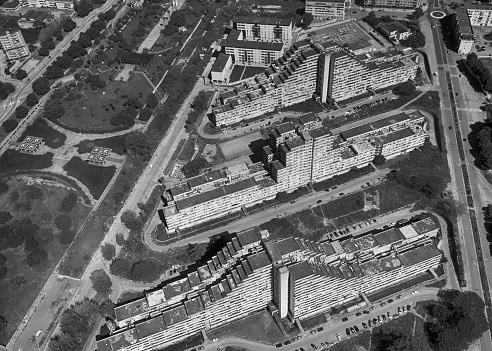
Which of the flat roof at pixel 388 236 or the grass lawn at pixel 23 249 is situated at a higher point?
the flat roof at pixel 388 236

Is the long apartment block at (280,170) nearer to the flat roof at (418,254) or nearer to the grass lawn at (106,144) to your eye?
the grass lawn at (106,144)

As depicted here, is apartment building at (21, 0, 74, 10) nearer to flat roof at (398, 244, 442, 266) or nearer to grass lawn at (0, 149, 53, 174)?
grass lawn at (0, 149, 53, 174)

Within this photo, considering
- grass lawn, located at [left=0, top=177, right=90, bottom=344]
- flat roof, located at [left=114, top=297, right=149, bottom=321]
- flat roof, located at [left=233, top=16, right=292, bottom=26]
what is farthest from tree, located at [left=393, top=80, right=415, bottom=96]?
flat roof, located at [left=114, top=297, right=149, bottom=321]

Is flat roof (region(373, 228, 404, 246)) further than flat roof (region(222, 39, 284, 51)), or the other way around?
flat roof (region(222, 39, 284, 51))

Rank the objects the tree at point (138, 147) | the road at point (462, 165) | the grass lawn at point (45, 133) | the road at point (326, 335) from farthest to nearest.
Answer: the grass lawn at point (45, 133), the tree at point (138, 147), the road at point (462, 165), the road at point (326, 335)

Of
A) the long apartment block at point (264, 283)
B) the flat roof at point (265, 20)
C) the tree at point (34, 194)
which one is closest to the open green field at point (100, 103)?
the tree at point (34, 194)

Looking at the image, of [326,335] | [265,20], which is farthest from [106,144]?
[326,335]

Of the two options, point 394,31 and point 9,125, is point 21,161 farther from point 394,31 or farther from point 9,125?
point 394,31
